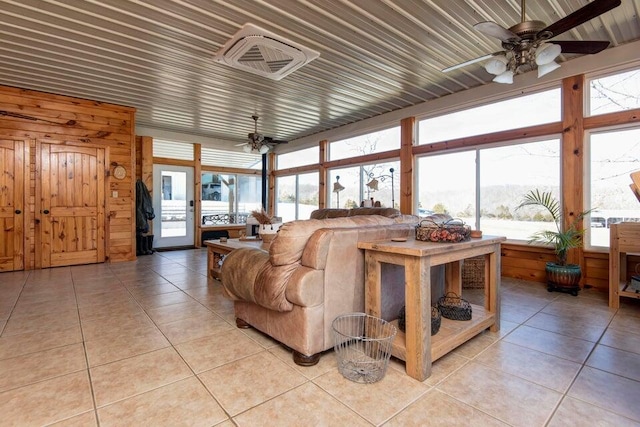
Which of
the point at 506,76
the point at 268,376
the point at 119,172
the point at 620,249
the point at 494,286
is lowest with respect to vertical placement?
the point at 268,376

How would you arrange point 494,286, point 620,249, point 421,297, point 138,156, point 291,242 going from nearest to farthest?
point 421,297 < point 291,242 < point 494,286 < point 620,249 < point 138,156

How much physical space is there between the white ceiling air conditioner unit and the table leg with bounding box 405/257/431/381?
2760 mm

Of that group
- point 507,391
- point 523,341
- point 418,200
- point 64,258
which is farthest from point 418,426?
point 64,258

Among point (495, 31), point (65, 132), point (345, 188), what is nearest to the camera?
point (495, 31)

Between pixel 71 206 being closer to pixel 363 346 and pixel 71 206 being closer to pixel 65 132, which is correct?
pixel 65 132

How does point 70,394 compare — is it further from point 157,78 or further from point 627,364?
point 157,78

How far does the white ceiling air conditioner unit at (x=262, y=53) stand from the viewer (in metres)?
3.18

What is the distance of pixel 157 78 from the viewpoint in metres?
4.32

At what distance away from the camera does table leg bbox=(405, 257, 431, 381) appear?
5.63 ft

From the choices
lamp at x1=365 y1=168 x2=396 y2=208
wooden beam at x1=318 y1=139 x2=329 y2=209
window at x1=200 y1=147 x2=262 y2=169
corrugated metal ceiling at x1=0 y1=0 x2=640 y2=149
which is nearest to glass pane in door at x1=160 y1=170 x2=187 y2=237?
window at x1=200 y1=147 x2=262 y2=169

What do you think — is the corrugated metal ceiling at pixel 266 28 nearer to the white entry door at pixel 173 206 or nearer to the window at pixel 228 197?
the white entry door at pixel 173 206

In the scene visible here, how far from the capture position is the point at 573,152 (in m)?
3.71

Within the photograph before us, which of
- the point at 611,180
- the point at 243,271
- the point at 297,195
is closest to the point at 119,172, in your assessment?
the point at 297,195

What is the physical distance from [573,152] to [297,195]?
5.87 metres
